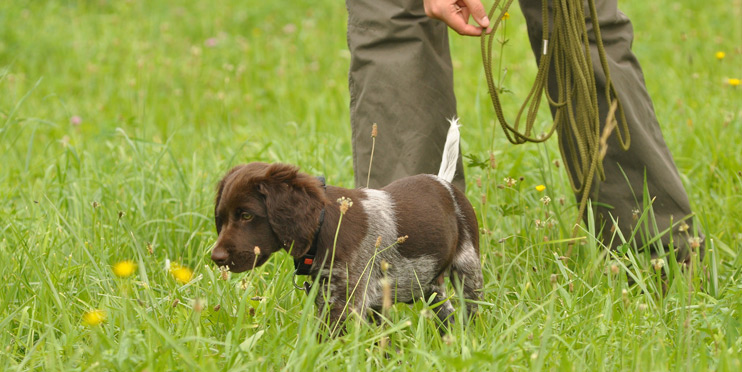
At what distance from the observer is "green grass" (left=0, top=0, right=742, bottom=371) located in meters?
2.35

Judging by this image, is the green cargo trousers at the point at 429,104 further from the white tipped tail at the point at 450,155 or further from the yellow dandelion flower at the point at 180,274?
the yellow dandelion flower at the point at 180,274

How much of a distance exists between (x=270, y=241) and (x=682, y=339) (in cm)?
117

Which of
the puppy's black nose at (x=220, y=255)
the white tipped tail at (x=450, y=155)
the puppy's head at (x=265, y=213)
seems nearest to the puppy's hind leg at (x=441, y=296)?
the white tipped tail at (x=450, y=155)

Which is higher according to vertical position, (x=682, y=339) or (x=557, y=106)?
(x=557, y=106)

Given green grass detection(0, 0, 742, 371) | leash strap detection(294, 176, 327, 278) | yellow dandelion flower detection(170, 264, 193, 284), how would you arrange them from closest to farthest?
green grass detection(0, 0, 742, 371) → leash strap detection(294, 176, 327, 278) → yellow dandelion flower detection(170, 264, 193, 284)

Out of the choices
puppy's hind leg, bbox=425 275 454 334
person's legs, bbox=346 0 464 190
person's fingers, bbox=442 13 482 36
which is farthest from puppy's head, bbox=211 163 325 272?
person's legs, bbox=346 0 464 190

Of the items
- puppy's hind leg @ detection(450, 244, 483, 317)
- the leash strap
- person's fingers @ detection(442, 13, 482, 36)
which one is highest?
person's fingers @ detection(442, 13, 482, 36)

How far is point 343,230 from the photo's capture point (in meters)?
2.52

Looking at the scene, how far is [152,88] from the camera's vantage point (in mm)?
6371

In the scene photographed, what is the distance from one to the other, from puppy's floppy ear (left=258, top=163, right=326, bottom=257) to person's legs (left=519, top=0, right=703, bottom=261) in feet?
4.28

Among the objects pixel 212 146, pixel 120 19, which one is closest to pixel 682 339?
pixel 212 146

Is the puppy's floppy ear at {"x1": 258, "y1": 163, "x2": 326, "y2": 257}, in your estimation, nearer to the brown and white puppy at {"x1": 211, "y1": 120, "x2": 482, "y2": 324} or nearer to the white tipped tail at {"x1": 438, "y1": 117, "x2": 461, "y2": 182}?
the brown and white puppy at {"x1": 211, "y1": 120, "x2": 482, "y2": 324}

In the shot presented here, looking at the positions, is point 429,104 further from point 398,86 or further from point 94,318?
point 94,318

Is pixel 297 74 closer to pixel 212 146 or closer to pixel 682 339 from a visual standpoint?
pixel 212 146
